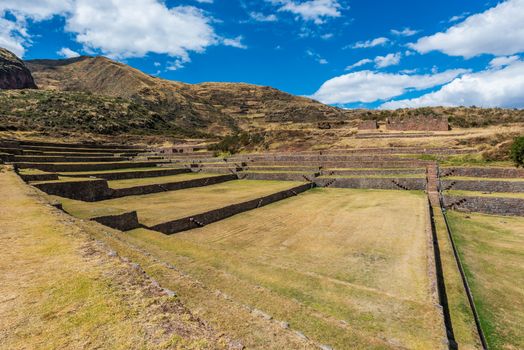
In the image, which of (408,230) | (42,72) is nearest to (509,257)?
(408,230)

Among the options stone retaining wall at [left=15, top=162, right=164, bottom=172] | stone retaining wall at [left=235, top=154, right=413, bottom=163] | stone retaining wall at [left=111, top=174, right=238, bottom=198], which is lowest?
stone retaining wall at [left=111, top=174, right=238, bottom=198]

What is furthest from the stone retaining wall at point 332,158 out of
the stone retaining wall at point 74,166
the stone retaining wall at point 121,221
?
the stone retaining wall at point 121,221

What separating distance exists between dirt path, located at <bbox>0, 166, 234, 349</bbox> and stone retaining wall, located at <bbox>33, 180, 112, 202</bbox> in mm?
10826

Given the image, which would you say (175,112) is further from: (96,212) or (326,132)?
(96,212)

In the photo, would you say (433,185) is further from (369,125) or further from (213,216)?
(369,125)

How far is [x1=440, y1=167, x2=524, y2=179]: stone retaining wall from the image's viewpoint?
20.0m

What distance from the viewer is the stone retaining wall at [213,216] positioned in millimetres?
11555

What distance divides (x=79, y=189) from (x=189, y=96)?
12018 cm

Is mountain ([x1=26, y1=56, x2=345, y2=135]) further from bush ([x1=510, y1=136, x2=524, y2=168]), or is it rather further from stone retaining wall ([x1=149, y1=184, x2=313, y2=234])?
stone retaining wall ([x1=149, y1=184, x2=313, y2=234])

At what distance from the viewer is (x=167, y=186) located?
68.2 ft

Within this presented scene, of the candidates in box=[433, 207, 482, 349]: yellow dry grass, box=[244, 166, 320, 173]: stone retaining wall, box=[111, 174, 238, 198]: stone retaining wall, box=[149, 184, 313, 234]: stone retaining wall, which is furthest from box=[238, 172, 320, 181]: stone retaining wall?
box=[433, 207, 482, 349]: yellow dry grass

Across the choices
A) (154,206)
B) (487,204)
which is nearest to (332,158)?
(487,204)

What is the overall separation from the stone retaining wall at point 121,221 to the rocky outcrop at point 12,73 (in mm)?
110899

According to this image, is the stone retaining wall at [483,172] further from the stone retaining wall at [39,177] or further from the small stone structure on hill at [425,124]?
the stone retaining wall at [39,177]
